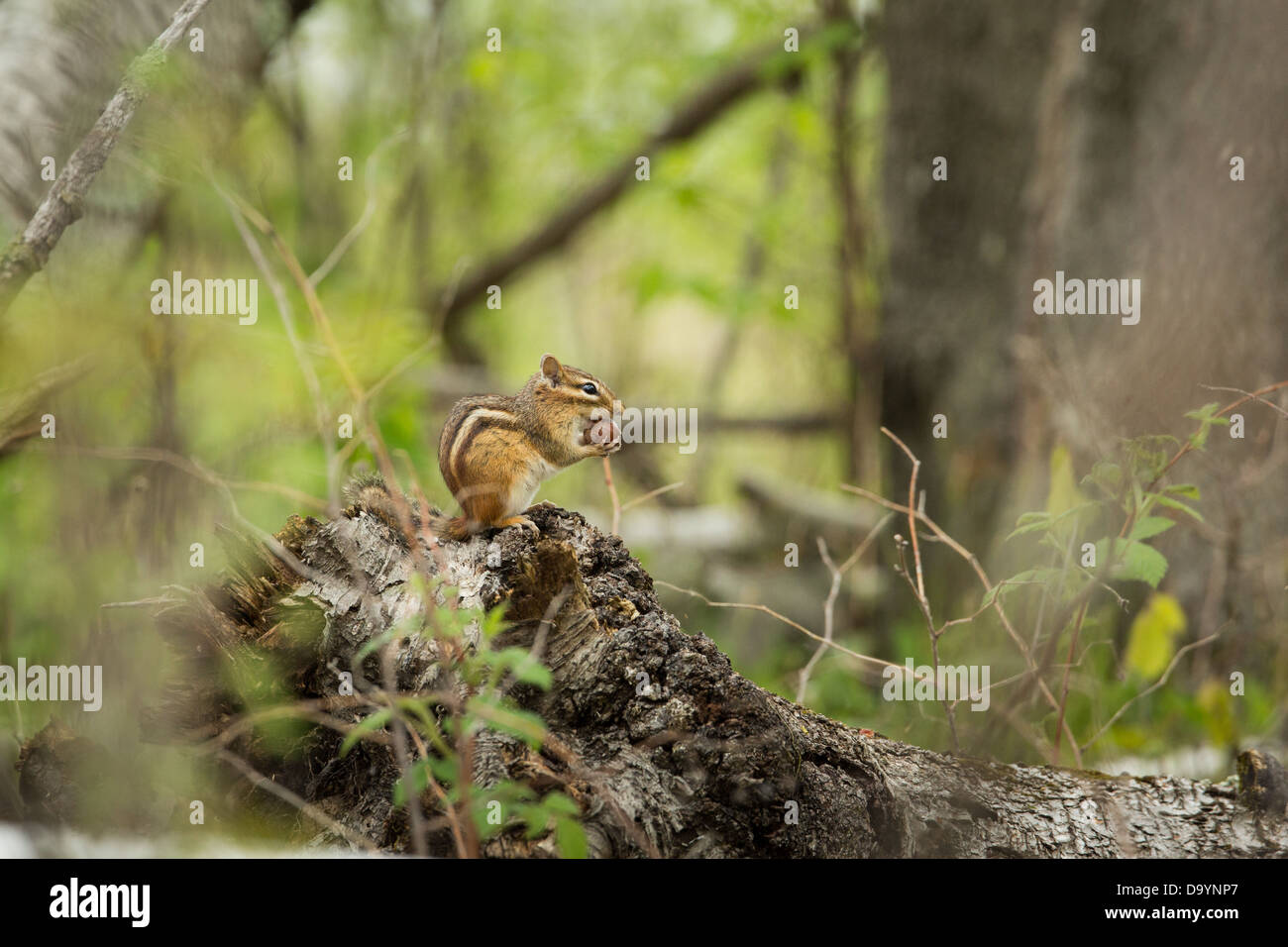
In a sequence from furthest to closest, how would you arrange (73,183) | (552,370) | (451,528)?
(552,370)
(451,528)
(73,183)

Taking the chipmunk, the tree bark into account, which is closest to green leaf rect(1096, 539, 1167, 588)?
the tree bark

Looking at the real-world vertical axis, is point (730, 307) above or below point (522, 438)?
above

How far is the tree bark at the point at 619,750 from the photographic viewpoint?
179 cm

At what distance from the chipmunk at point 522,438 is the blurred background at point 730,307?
0.78 ft

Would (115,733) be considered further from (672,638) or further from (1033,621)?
(1033,621)

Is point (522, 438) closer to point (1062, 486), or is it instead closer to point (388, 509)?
point (388, 509)

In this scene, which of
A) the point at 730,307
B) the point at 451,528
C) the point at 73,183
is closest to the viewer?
the point at 73,183

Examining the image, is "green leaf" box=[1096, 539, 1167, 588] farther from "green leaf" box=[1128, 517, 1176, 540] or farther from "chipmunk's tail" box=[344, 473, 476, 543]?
"chipmunk's tail" box=[344, 473, 476, 543]

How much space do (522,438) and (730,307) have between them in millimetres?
4143

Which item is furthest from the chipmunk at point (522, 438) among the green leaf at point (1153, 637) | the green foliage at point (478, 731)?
the green leaf at point (1153, 637)

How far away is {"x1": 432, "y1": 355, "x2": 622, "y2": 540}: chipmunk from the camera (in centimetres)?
235

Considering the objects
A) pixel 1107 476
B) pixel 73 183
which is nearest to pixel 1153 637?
pixel 1107 476

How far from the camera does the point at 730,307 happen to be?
21.2 ft
